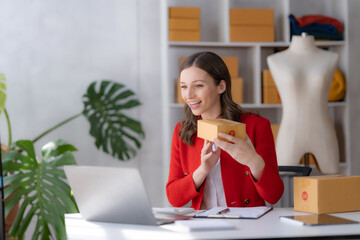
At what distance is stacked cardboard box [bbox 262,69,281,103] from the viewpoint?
423 cm

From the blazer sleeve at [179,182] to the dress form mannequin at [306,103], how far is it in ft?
4.54

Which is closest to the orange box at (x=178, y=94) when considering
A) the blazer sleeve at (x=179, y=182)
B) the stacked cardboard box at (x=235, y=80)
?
the stacked cardboard box at (x=235, y=80)

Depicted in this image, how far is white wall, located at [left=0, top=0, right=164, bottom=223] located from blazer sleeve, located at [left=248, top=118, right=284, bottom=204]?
230 cm

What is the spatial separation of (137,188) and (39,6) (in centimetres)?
305

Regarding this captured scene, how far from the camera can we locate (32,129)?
4305 mm

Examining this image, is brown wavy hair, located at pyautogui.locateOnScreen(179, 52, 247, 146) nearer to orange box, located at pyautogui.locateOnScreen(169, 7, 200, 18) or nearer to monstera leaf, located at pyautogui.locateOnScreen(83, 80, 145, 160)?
orange box, located at pyautogui.locateOnScreen(169, 7, 200, 18)

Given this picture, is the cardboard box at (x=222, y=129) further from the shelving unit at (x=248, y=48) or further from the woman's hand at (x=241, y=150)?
the shelving unit at (x=248, y=48)

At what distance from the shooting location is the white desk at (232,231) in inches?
59.6

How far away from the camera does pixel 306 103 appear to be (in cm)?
366

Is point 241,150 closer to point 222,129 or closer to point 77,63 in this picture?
point 222,129

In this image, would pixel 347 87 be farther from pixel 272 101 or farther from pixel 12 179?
pixel 12 179

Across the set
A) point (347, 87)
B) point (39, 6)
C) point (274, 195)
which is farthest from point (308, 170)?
point (39, 6)

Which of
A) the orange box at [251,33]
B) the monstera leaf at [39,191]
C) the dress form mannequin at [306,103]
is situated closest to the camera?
the monstera leaf at [39,191]

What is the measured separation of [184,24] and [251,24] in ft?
1.73
